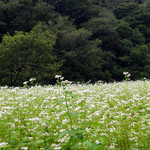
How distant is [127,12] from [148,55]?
16282 mm

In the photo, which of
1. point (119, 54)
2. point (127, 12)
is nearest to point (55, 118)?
point (119, 54)

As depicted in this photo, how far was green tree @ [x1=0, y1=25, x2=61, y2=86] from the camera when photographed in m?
23.8

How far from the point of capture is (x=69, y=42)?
3453cm

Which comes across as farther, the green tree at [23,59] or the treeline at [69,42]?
the treeline at [69,42]

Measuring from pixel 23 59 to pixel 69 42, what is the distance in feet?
38.2

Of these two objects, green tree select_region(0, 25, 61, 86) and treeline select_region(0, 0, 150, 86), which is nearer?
green tree select_region(0, 25, 61, 86)

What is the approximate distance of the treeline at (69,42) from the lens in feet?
80.2

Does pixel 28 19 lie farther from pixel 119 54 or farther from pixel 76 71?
pixel 119 54

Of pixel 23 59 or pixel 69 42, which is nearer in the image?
pixel 23 59

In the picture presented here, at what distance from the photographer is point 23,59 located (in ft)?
80.6

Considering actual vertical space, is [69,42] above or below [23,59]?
below

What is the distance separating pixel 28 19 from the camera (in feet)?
128

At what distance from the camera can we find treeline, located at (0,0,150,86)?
24.5 meters

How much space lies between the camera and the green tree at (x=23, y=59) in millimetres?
23766
